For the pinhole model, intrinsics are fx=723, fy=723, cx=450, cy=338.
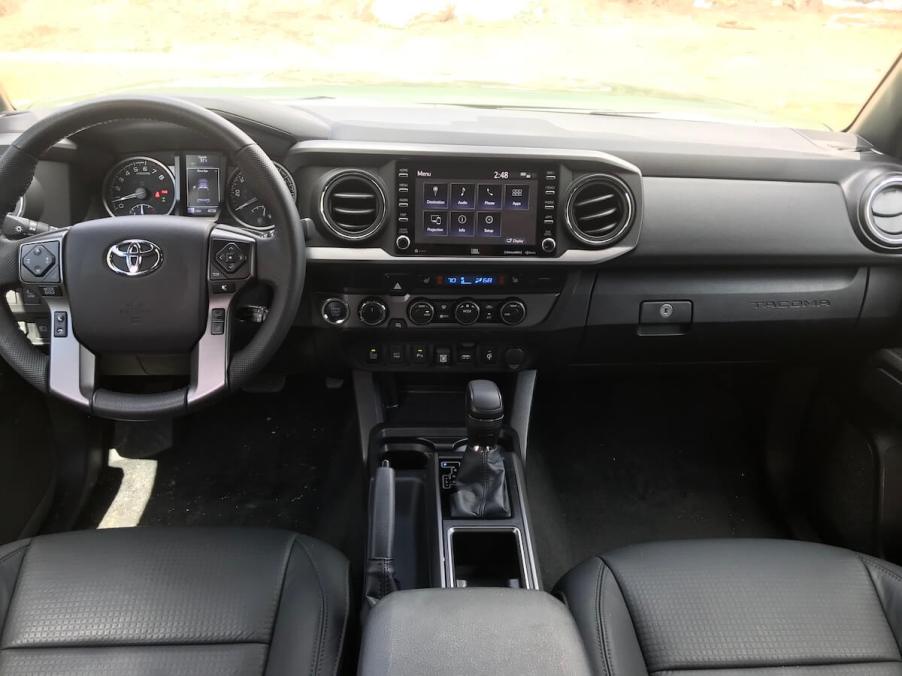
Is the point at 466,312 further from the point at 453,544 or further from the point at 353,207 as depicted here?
the point at 453,544

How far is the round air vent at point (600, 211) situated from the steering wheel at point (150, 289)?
0.67m

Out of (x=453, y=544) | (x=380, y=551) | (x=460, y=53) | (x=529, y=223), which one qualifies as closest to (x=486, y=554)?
(x=453, y=544)

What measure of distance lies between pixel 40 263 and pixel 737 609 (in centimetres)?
145

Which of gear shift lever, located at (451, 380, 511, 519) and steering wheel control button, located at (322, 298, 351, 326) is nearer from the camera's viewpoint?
gear shift lever, located at (451, 380, 511, 519)

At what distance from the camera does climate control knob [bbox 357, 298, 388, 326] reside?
1781mm

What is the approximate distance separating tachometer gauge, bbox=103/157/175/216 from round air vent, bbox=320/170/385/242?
0.38 meters

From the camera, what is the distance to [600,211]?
5.61 feet

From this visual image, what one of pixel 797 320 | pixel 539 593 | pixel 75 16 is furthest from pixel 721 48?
pixel 539 593

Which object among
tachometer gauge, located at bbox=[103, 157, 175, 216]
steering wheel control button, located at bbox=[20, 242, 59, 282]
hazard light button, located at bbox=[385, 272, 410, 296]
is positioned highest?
tachometer gauge, located at bbox=[103, 157, 175, 216]

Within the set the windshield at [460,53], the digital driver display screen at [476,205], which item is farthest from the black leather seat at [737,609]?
the windshield at [460,53]

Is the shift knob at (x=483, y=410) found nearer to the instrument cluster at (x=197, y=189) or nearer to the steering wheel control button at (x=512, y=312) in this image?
the steering wheel control button at (x=512, y=312)

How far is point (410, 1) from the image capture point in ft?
7.84

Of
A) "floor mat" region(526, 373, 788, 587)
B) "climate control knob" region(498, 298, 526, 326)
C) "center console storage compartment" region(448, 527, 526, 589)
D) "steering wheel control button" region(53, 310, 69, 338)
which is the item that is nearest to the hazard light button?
"climate control knob" region(498, 298, 526, 326)

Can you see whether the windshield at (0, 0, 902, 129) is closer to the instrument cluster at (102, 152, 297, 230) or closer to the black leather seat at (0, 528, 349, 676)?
the instrument cluster at (102, 152, 297, 230)
